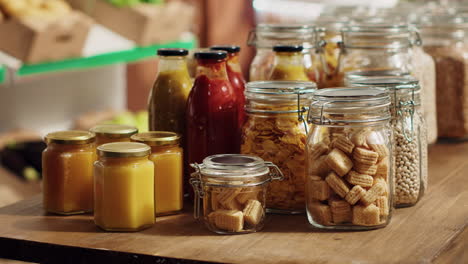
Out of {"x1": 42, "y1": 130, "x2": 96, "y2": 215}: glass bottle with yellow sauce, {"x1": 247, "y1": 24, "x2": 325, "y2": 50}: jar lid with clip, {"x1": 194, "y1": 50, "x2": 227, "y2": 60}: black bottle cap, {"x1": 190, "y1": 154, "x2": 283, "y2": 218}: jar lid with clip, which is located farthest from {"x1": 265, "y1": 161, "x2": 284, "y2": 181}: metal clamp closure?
{"x1": 247, "y1": 24, "x2": 325, "y2": 50}: jar lid with clip

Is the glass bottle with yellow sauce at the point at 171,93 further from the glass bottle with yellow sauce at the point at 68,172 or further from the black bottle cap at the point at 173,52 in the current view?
the glass bottle with yellow sauce at the point at 68,172

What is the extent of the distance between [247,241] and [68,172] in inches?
14.3

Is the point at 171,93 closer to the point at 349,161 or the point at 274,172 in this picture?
the point at 274,172

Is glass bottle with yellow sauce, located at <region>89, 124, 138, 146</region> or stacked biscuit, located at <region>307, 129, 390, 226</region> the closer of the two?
stacked biscuit, located at <region>307, 129, 390, 226</region>

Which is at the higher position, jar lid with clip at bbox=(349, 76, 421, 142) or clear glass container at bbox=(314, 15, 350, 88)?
clear glass container at bbox=(314, 15, 350, 88)

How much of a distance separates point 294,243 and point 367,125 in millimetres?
229

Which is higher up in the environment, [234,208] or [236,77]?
[236,77]

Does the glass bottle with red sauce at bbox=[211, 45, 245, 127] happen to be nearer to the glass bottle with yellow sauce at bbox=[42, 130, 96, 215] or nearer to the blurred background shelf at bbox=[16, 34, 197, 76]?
the glass bottle with yellow sauce at bbox=[42, 130, 96, 215]

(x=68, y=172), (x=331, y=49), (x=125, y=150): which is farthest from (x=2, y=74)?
(x=125, y=150)

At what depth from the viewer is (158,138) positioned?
4.44ft

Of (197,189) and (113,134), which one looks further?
(113,134)

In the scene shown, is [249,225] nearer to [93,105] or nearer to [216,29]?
[93,105]

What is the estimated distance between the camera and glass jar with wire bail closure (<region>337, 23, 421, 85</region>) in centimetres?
171

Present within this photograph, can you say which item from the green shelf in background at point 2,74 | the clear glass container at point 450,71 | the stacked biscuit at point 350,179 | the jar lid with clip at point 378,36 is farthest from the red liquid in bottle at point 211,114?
the green shelf in background at point 2,74
